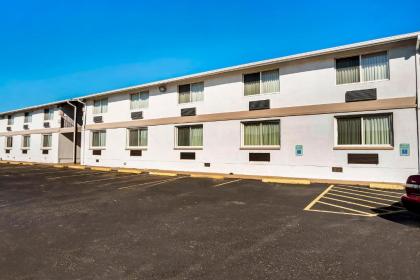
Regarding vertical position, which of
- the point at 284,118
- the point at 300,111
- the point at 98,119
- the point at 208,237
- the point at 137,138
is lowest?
the point at 208,237

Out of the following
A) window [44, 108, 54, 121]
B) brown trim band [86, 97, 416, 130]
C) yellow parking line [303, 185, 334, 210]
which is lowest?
yellow parking line [303, 185, 334, 210]

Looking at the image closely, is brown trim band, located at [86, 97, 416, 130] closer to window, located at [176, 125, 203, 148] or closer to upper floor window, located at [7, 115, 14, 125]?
window, located at [176, 125, 203, 148]

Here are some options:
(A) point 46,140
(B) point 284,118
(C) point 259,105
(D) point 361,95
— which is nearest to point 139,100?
(C) point 259,105

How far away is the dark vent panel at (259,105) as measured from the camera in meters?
14.1

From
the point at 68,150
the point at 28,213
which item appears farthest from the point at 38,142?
the point at 28,213

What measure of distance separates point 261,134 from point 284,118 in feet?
5.16

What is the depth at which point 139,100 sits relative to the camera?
64.3 ft

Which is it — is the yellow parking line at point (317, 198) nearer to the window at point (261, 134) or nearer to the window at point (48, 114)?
the window at point (261, 134)

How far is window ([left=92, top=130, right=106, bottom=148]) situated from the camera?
2149 cm

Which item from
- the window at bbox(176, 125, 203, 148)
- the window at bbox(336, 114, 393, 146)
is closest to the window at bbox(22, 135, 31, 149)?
the window at bbox(176, 125, 203, 148)

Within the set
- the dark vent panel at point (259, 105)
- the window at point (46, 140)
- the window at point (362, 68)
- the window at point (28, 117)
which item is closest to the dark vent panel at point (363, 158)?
the window at point (362, 68)

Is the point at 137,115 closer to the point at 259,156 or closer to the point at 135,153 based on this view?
the point at 135,153

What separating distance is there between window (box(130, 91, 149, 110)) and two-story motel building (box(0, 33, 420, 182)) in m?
0.08

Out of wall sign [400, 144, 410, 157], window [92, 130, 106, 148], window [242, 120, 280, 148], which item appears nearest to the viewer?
wall sign [400, 144, 410, 157]
